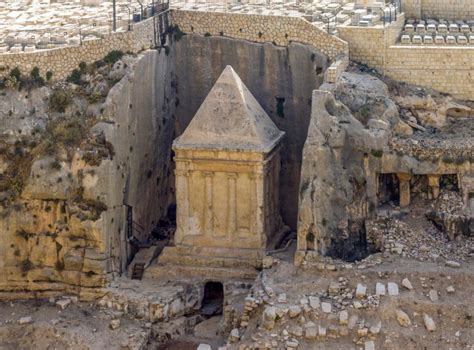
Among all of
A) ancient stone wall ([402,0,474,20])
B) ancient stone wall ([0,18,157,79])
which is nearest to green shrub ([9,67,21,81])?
ancient stone wall ([0,18,157,79])

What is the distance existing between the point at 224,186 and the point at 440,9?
11792 mm

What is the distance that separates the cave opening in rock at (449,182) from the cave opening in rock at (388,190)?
53.1 inches

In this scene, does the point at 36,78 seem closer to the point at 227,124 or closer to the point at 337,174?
the point at 227,124

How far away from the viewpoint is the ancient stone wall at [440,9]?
1885 inches

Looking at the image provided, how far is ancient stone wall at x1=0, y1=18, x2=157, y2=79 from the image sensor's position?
138 ft

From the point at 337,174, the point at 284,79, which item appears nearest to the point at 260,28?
the point at 284,79

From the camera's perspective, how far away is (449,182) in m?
40.0

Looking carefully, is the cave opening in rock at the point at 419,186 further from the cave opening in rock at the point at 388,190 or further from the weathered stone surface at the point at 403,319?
the weathered stone surface at the point at 403,319

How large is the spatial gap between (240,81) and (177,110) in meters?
5.80

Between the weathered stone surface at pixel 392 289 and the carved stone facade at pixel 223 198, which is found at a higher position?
the carved stone facade at pixel 223 198

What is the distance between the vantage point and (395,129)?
40.5 metres

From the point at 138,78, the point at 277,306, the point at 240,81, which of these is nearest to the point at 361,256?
the point at 277,306

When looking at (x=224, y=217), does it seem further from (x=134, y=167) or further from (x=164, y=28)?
(x=164, y=28)

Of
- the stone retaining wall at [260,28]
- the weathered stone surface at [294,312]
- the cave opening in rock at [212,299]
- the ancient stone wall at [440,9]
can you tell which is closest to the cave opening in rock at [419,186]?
the stone retaining wall at [260,28]
